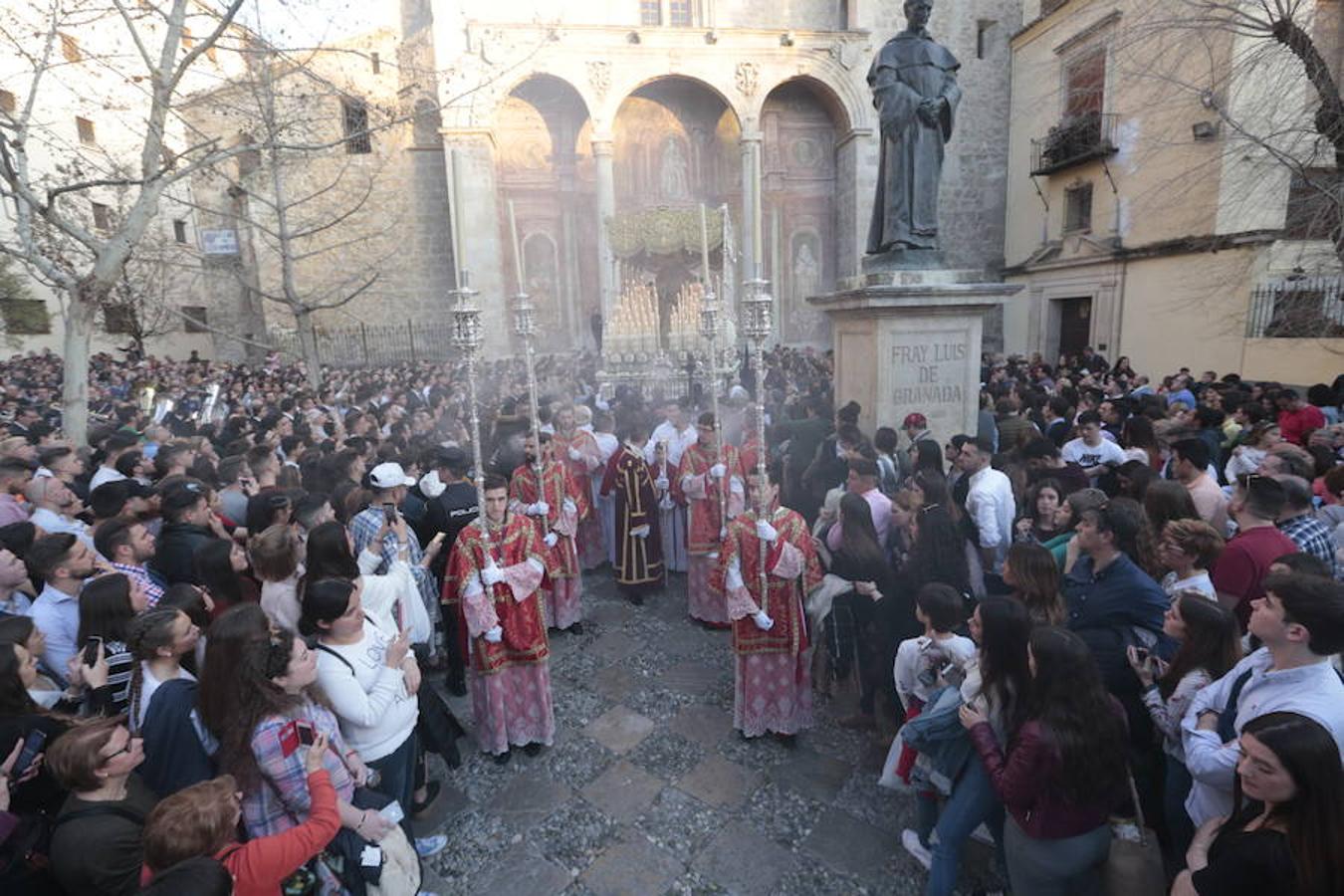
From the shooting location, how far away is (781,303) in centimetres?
2398

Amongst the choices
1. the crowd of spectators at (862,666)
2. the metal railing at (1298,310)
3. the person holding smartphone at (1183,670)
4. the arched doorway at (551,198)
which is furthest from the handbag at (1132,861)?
the arched doorway at (551,198)

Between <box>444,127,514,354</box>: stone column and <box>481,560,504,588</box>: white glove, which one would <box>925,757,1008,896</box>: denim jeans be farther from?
<box>444,127,514,354</box>: stone column

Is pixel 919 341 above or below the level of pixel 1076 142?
below

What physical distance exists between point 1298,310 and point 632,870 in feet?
50.1

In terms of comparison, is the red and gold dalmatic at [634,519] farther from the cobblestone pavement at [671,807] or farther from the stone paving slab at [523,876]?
the stone paving slab at [523,876]

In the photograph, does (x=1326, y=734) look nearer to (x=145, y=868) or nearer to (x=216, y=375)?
(x=145, y=868)

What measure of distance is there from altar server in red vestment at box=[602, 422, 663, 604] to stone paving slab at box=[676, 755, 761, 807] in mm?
2554

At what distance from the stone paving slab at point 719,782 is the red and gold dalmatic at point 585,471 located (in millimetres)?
3324

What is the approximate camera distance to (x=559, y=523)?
5715 mm

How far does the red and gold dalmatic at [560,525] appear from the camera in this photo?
5.74 metres

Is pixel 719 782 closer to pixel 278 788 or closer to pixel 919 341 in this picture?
pixel 278 788

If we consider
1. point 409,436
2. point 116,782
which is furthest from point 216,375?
point 116,782

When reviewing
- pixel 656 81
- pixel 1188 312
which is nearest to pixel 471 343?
pixel 1188 312

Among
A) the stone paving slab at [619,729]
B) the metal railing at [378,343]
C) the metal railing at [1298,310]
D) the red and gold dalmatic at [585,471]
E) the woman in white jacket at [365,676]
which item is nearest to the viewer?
the woman in white jacket at [365,676]
